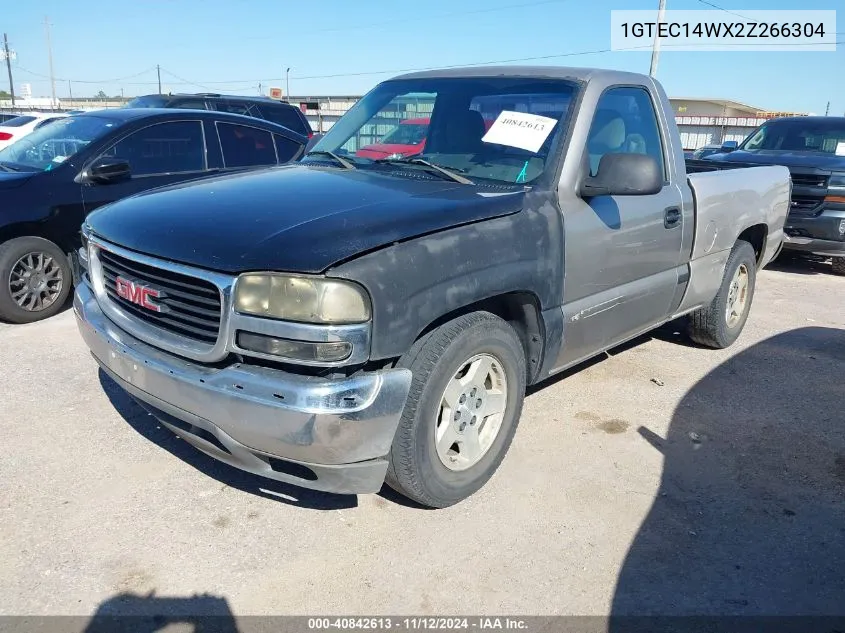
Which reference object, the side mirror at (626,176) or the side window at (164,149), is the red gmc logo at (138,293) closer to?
the side mirror at (626,176)

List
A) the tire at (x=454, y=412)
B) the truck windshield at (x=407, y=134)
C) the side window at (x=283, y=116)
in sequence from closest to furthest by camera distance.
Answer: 1. the tire at (x=454, y=412)
2. the truck windshield at (x=407, y=134)
3. the side window at (x=283, y=116)

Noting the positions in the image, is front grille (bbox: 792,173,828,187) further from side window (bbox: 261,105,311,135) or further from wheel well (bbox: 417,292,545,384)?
side window (bbox: 261,105,311,135)

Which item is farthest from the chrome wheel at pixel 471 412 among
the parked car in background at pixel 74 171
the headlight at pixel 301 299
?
the parked car in background at pixel 74 171

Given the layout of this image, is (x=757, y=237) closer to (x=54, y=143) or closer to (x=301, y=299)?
(x=301, y=299)

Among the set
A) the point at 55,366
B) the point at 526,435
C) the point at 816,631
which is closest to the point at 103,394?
the point at 55,366

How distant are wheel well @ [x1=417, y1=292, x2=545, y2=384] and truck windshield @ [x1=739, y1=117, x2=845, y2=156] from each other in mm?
7396

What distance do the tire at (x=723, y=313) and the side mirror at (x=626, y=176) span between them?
2.04 m

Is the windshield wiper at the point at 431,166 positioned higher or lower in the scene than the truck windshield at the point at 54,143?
lower

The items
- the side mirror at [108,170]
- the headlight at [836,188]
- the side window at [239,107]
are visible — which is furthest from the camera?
the side window at [239,107]

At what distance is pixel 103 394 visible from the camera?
13.7 ft

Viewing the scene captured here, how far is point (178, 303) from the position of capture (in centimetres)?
266

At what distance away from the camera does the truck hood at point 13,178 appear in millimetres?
5285

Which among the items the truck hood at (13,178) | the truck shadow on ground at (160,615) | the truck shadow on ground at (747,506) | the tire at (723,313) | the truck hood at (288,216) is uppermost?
the truck hood at (13,178)

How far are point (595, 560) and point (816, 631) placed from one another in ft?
2.59
